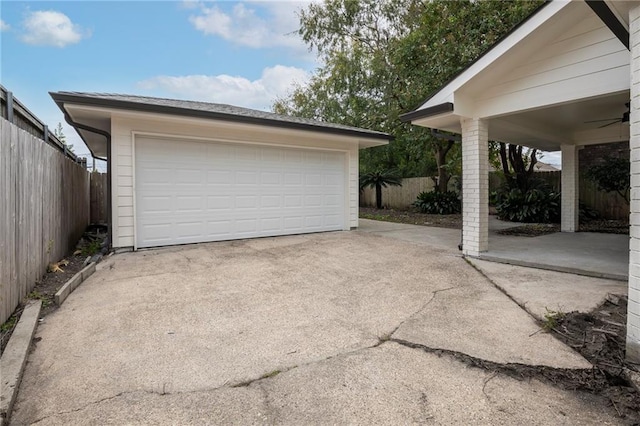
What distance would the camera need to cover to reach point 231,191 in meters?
7.61

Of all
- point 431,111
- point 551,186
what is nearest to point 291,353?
point 431,111

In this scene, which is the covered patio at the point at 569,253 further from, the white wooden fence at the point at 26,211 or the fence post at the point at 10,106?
the fence post at the point at 10,106

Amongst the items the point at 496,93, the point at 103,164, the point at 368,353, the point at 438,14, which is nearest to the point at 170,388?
the point at 368,353

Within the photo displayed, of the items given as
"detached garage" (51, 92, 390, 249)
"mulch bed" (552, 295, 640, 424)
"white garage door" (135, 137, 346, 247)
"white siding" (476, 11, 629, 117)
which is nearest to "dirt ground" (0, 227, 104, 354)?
"detached garage" (51, 92, 390, 249)

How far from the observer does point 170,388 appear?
2230 millimetres

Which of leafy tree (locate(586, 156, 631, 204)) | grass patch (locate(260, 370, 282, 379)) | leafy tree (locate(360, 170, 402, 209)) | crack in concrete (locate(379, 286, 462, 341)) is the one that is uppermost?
leafy tree (locate(360, 170, 402, 209))

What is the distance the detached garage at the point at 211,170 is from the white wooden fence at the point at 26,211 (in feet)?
3.26

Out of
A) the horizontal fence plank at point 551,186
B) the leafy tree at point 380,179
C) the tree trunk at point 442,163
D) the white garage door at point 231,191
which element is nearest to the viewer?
the white garage door at point 231,191

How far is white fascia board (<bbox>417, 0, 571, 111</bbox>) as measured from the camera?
4422 millimetres

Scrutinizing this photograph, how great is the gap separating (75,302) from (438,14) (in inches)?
456

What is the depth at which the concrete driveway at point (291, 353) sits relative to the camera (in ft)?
6.62

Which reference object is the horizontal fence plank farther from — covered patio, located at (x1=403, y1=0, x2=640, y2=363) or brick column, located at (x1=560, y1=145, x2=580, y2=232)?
covered patio, located at (x1=403, y1=0, x2=640, y2=363)

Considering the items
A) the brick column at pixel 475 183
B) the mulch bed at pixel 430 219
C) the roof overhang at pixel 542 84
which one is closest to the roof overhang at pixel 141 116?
the roof overhang at pixel 542 84

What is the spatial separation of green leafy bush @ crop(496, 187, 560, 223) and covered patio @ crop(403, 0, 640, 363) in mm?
3634
